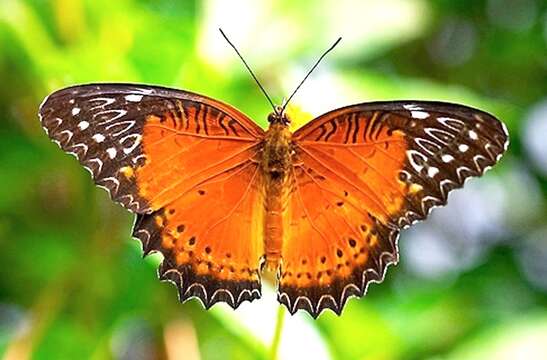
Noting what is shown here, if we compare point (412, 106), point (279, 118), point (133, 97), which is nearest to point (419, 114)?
point (412, 106)

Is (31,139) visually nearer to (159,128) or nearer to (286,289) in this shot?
(159,128)

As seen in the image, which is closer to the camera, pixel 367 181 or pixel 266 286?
pixel 367 181

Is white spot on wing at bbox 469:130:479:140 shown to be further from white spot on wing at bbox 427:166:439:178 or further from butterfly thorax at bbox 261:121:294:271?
butterfly thorax at bbox 261:121:294:271

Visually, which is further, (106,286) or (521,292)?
(521,292)

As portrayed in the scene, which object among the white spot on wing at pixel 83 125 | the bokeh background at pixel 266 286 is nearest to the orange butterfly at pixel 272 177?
the white spot on wing at pixel 83 125

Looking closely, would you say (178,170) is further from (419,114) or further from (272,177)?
(419,114)

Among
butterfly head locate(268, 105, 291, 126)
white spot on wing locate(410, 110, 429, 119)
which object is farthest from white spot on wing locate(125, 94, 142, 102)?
white spot on wing locate(410, 110, 429, 119)

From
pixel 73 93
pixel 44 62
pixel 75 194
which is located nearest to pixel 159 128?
pixel 73 93

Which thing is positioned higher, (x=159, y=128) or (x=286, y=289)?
(x=159, y=128)
